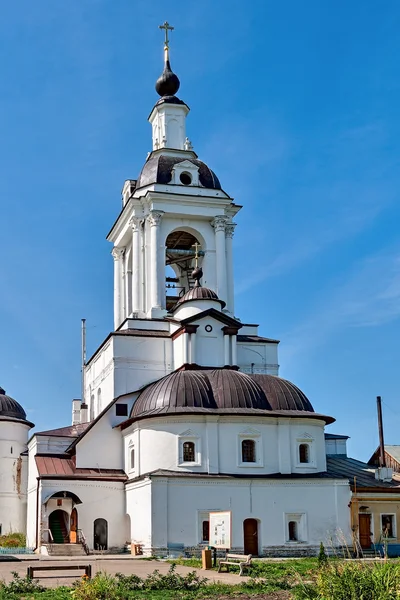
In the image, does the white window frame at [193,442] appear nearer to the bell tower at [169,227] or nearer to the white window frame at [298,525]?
the white window frame at [298,525]

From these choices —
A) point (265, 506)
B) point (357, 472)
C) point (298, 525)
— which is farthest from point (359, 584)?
point (357, 472)

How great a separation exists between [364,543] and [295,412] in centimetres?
650

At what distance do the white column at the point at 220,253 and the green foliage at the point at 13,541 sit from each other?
16172 mm

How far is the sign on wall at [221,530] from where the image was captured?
88.9 ft

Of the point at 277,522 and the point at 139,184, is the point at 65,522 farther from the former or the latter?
the point at 139,184

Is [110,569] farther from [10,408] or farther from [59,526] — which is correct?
[10,408]

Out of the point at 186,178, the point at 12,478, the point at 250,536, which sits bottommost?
the point at 250,536

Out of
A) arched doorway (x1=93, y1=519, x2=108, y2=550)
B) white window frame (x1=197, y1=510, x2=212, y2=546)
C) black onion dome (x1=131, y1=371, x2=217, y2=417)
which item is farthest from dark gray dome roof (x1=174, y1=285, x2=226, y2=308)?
arched doorway (x1=93, y1=519, x2=108, y2=550)

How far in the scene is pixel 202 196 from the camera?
4381 cm

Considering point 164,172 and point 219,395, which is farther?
point 164,172

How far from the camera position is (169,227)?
4366 cm

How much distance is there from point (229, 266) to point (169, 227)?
3.82 metres

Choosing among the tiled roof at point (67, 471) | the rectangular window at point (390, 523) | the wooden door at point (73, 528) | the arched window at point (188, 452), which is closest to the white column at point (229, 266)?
the arched window at point (188, 452)

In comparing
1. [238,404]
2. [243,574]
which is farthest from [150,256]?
[243,574]
